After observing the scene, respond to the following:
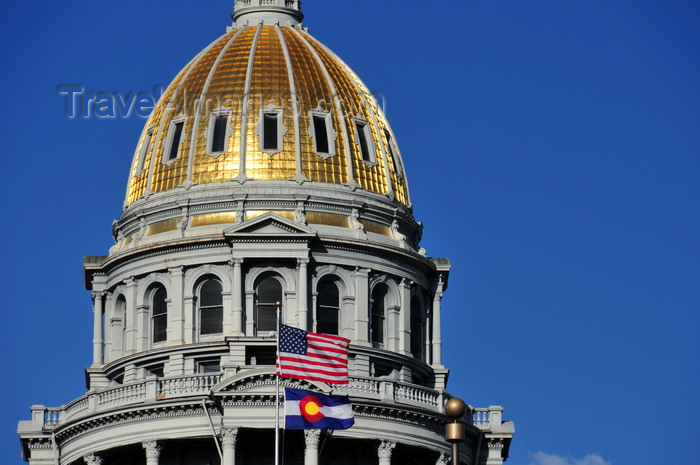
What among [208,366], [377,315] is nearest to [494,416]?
[377,315]

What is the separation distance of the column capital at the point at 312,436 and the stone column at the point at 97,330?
49.0ft

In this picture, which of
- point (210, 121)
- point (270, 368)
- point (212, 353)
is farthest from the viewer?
point (210, 121)

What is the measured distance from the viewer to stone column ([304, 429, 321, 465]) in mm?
92938

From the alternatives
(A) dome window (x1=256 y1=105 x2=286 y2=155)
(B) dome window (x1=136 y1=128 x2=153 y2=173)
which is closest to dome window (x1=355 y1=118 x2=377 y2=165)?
(A) dome window (x1=256 y1=105 x2=286 y2=155)

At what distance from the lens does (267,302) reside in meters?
102

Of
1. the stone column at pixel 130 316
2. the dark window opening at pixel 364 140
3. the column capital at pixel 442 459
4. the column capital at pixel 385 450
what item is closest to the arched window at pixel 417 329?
the dark window opening at pixel 364 140

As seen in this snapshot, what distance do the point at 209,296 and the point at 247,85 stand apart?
10.9 m

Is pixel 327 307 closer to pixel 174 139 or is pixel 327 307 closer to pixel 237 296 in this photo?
pixel 237 296

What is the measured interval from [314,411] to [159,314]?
1766 cm

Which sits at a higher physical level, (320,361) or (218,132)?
(218,132)

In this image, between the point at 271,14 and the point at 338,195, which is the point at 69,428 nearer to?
the point at 338,195

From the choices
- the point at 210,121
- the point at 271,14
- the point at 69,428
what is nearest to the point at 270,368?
the point at 69,428

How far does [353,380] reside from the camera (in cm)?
9538

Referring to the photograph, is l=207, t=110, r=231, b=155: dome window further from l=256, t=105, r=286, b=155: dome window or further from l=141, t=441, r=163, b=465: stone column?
l=141, t=441, r=163, b=465: stone column
